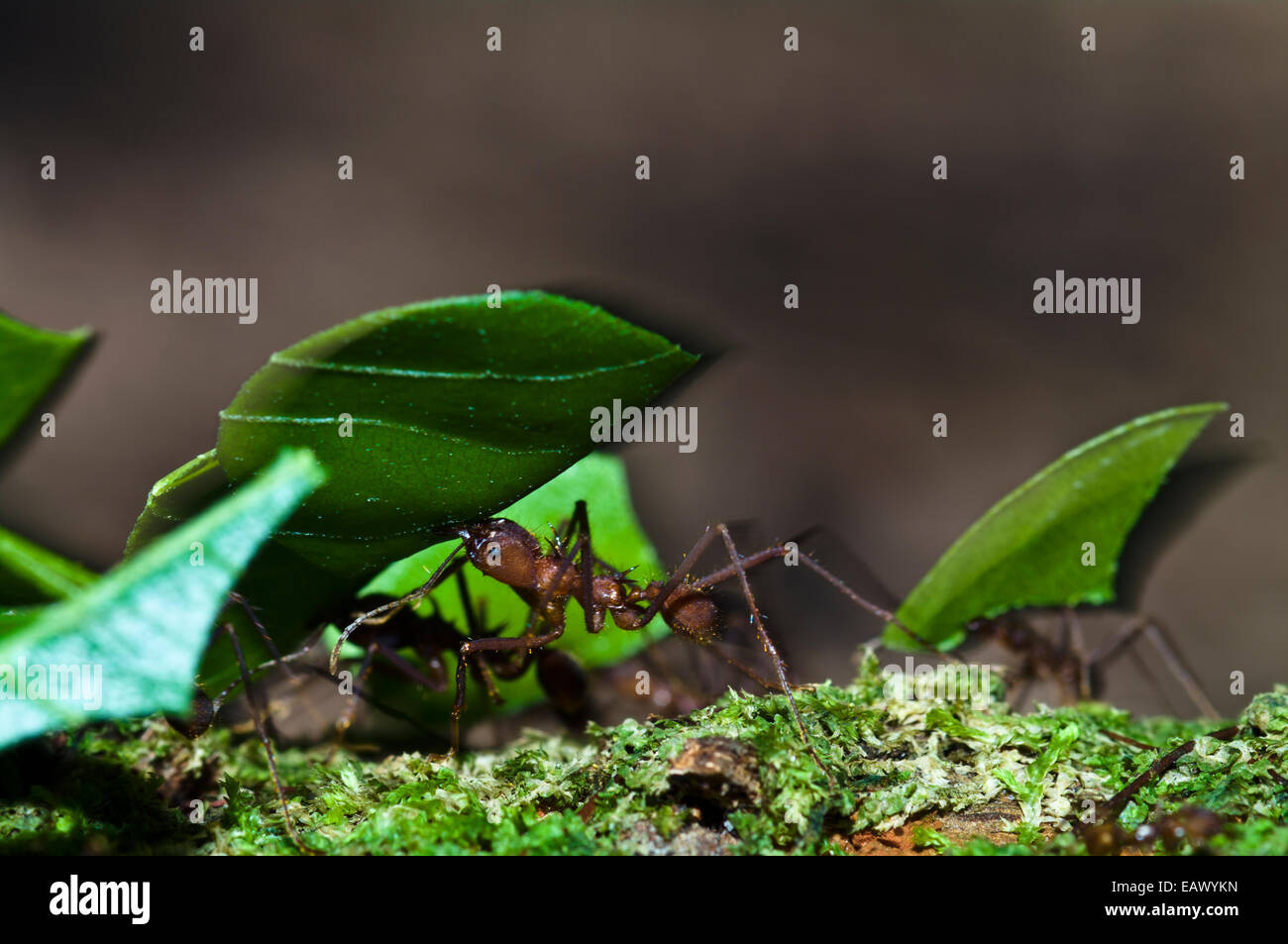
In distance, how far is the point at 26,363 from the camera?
1.02 meters

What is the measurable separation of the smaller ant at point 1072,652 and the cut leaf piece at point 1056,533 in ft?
2.05

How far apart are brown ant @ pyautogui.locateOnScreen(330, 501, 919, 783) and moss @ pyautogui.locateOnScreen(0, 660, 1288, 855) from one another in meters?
0.19

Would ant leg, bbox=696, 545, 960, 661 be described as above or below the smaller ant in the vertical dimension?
above

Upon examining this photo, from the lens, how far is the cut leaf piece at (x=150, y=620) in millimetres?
739

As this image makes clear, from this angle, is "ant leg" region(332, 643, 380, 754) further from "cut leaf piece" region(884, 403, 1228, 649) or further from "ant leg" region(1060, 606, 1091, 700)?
"ant leg" region(1060, 606, 1091, 700)

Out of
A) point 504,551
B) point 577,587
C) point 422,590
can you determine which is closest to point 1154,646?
point 577,587

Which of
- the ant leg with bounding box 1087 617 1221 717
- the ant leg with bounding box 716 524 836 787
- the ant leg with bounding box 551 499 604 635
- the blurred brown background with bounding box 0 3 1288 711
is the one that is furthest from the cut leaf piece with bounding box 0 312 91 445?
the blurred brown background with bounding box 0 3 1288 711

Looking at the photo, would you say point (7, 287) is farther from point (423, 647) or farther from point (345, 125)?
point (423, 647)

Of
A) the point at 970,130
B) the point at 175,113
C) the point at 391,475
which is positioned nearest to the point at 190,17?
the point at 175,113

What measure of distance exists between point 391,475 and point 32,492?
3.87 m

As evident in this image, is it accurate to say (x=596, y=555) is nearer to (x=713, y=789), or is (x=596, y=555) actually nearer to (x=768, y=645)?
(x=768, y=645)

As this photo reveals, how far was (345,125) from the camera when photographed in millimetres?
4617

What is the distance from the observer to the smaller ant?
8.02 ft

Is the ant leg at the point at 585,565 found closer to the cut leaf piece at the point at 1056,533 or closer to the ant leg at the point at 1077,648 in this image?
the cut leaf piece at the point at 1056,533
